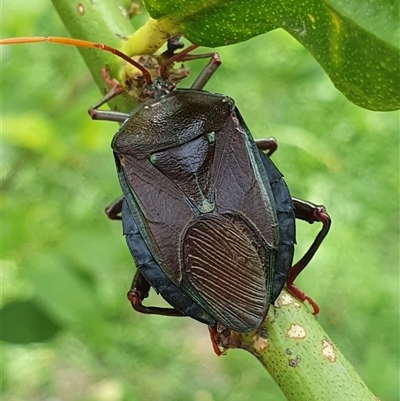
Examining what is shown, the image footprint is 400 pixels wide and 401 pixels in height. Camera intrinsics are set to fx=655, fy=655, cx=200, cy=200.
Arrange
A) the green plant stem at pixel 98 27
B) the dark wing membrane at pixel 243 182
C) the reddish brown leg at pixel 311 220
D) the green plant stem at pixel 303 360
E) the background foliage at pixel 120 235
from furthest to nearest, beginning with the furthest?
the background foliage at pixel 120 235 < the reddish brown leg at pixel 311 220 < the dark wing membrane at pixel 243 182 < the green plant stem at pixel 98 27 < the green plant stem at pixel 303 360

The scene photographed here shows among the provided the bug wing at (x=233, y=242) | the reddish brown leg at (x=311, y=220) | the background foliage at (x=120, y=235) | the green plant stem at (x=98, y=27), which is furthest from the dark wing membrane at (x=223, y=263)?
the background foliage at (x=120, y=235)

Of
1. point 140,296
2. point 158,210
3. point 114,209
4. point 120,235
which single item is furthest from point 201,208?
point 120,235

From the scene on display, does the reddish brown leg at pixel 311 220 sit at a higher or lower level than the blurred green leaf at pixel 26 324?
higher

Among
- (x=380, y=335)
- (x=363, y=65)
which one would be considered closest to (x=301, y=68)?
(x=380, y=335)

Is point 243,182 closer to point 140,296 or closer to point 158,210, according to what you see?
point 158,210

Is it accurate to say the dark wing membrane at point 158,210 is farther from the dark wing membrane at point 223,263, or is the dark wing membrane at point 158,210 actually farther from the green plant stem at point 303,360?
the green plant stem at point 303,360

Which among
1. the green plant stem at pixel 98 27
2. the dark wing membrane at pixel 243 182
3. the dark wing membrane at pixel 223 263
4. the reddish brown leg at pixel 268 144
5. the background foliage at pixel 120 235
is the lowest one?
the background foliage at pixel 120 235

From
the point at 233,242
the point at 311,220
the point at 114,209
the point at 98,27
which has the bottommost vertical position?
the point at 311,220
